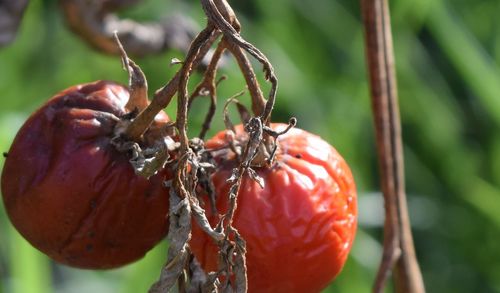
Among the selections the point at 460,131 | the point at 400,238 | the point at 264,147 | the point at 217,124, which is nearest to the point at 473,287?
the point at 460,131

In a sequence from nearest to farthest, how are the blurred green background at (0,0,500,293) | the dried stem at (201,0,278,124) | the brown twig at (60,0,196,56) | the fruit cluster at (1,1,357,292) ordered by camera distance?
the dried stem at (201,0,278,124) → the fruit cluster at (1,1,357,292) → the brown twig at (60,0,196,56) → the blurred green background at (0,0,500,293)

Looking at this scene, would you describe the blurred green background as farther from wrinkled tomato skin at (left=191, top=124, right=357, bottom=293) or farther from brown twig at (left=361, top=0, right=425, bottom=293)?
wrinkled tomato skin at (left=191, top=124, right=357, bottom=293)

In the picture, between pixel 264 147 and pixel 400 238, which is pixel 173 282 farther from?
pixel 400 238

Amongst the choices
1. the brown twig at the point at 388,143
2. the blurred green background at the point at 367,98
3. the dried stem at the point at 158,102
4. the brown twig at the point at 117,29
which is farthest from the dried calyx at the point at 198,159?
the blurred green background at the point at 367,98

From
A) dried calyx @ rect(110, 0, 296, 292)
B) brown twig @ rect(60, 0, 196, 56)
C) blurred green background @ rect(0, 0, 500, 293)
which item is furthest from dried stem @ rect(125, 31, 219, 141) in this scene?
blurred green background @ rect(0, 0, 500, 293)

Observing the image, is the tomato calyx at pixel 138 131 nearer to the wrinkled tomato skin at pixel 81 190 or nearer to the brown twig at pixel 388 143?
the wrinkled tomato skin at pixel 81 190

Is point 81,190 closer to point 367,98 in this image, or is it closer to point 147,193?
point 147,193
